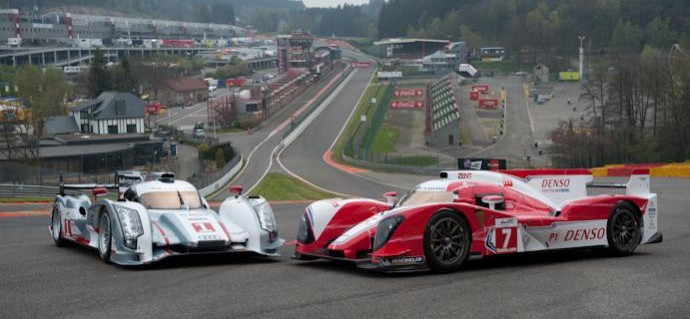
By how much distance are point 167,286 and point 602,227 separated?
6.78m

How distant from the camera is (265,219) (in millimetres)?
16047

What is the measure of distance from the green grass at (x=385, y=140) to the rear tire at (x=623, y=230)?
69.9 m

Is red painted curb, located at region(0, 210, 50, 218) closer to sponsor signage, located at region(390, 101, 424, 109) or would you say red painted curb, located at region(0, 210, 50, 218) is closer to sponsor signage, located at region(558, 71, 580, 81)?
sponsor signage, located at region(390, 101, 424, 109)

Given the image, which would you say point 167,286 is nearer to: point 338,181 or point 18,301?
point 18,301

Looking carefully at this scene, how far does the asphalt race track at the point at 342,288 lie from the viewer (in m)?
10.3

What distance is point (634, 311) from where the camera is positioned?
10031 mm

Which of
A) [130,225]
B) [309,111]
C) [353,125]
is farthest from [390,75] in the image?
[130,225]

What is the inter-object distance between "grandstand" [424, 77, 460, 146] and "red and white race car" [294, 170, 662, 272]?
75.8 metres

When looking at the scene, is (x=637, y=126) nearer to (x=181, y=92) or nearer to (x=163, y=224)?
(x=163, y=224)

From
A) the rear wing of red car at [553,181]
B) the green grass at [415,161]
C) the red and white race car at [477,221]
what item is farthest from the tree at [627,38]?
the red and white race car at [477,221]

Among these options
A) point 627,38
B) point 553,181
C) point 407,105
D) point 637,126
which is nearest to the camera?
point 553,181

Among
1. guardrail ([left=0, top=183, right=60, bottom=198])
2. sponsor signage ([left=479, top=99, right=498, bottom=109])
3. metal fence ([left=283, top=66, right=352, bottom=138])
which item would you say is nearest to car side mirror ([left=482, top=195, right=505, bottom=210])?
guardrail ([left=0, top=183, right=60, bottom=198])

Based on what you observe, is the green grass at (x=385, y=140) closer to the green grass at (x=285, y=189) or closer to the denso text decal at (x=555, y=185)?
the green grass at (x=285, y=189)

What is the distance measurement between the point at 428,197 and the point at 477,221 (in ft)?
3.28
